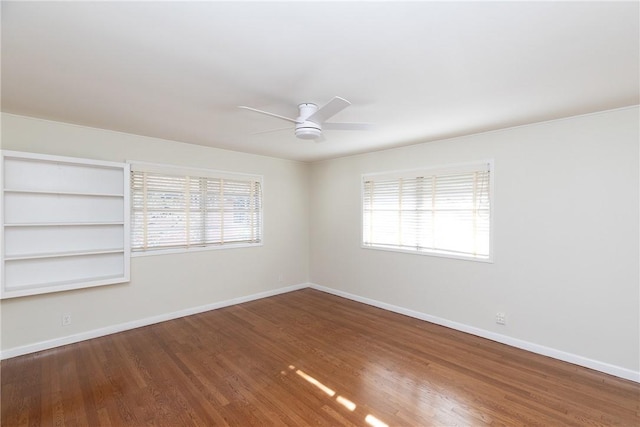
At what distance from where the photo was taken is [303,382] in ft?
8.58

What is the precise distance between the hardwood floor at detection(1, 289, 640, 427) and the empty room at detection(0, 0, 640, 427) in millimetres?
22

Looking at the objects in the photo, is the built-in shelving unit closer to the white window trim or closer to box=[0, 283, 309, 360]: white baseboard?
the white window trim

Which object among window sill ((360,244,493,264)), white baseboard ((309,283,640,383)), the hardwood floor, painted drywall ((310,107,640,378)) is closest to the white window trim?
the hardwood floor

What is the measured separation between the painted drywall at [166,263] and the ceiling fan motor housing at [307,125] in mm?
2438

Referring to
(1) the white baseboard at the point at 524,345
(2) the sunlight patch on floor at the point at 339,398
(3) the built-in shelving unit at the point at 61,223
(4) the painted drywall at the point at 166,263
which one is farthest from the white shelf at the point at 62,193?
(1) the white baseboard at the point at 524,345

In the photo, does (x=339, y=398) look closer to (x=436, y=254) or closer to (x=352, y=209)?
(x=436, y=254)

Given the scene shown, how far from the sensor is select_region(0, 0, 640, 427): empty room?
1.68 metres

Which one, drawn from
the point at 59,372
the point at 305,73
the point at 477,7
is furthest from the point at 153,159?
the point at 477,7

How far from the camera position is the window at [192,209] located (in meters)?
3.86

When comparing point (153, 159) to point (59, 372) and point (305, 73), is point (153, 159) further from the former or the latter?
point (305, 73)

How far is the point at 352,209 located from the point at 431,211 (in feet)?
4.58

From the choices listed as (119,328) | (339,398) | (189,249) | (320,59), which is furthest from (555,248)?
(119,328)

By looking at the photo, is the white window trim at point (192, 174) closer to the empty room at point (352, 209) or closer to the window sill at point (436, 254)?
the empty room at point (352, 209)

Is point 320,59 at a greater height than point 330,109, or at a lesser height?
greater
